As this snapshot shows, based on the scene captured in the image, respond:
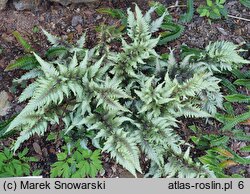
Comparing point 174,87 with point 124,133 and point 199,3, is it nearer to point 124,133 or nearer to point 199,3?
point 124,133

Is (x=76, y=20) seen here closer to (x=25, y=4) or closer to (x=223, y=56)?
(x=25, y=4)

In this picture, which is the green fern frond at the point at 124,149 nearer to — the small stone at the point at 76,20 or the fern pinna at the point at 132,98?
the fern pinna at the point at 132,98

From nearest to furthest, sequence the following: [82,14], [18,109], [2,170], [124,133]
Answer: [124,133]
[2,170]
[18,109]
[82,14]

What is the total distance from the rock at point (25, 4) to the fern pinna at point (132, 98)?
935 millimetres

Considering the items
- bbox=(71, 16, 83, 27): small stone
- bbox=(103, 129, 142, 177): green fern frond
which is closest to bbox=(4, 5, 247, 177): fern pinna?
bbox=(103, 129, 142, 177): green fern frond

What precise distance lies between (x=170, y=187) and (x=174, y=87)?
1484 mm

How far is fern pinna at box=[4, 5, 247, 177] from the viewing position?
5176 mm

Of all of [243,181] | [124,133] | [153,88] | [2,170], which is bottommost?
[243,181]

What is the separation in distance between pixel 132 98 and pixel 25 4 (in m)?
2.40

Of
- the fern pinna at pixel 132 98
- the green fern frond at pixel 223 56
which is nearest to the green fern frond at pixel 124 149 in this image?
the fern pinna at pixel 132 98

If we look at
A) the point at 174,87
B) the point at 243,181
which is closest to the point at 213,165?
the point at 243,181

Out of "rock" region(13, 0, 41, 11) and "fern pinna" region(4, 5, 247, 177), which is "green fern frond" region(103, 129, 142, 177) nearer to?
"fern pinna" region(4, 5, 247, 177)

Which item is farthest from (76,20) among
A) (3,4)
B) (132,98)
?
(132,98)

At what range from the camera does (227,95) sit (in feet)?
20.0
